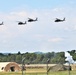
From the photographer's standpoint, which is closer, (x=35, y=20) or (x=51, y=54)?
(x=35, y=20)

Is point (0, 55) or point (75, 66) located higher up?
point (0, 55)

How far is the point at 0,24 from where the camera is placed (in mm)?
49656

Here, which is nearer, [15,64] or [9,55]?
[15,64]

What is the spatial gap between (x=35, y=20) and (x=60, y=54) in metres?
87.4

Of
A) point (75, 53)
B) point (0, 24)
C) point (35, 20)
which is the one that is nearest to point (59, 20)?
point (35, 20)

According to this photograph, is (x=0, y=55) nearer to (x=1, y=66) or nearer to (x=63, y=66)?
(x=1, y=66)

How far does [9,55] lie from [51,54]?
47.9 feet

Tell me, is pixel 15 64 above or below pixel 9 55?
below

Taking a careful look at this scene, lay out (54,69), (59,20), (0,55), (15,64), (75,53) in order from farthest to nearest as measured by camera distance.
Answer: (0,55) < (75,53) < (15,64) < (54,69) < (59,20)

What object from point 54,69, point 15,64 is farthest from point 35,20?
point 15,64

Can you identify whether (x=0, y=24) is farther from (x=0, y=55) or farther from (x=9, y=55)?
(x=0, y=55)

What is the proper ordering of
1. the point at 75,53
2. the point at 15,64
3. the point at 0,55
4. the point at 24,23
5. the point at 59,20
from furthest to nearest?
the point at 0,55, the point at 75,53, the point at 15,64, the point at 24,23, the point at 59,20

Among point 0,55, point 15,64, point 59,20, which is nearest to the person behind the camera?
point 59,20

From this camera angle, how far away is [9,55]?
139000mm
